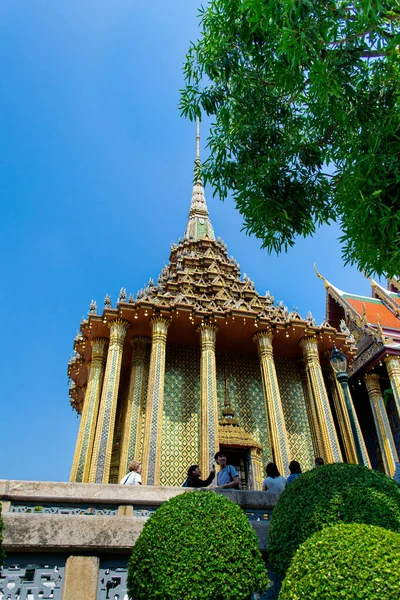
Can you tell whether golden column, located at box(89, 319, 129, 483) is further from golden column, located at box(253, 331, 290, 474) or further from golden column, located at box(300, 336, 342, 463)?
golden column, located at box(300, 336, 342, 463)

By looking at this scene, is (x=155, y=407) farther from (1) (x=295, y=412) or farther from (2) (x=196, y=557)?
(2) (x=196, y=557)

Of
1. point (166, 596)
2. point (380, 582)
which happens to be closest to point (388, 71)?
point (380, 582)

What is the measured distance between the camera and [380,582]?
288cm

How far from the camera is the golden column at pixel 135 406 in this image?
14121 millimetres

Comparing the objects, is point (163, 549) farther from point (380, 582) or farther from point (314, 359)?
point (314, 359)

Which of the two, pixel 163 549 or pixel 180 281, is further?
pixel 180 281

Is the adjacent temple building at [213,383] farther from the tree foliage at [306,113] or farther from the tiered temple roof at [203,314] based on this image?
the tree foliage at [306,113]

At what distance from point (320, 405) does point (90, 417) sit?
7.78 metres

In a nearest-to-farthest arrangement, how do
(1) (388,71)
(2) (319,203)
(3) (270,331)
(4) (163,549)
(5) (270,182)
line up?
(4) (163,549), (1) (388,71), (5) (270,182), (2) (319,203), (3) (270,331)

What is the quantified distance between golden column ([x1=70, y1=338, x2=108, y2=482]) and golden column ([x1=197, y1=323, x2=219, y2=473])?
3.50m

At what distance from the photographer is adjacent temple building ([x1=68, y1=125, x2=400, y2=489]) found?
45.9 ft

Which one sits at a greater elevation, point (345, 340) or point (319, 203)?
point (345, 340)

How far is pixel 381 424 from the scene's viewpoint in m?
18.6

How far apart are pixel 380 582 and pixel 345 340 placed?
1505 cm
